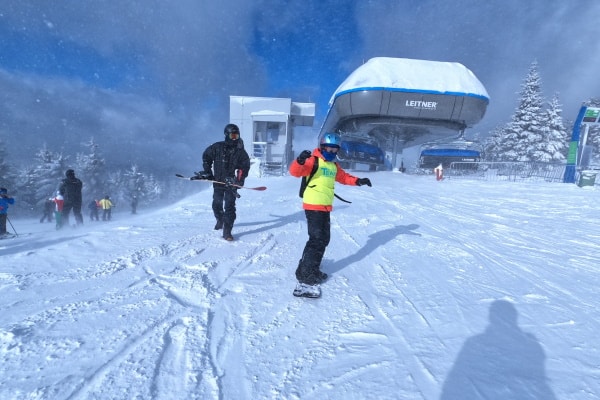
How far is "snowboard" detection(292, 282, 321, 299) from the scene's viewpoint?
3.09m

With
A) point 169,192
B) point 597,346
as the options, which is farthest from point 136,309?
point 169,192

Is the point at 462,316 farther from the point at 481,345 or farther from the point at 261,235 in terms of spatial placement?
the point at 261,235

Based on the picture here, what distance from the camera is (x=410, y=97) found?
87.9 feet

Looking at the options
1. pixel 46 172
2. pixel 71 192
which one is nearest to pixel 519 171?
pixel 71 192

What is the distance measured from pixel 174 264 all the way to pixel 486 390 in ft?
11.5

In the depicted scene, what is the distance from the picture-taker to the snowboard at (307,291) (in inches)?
122

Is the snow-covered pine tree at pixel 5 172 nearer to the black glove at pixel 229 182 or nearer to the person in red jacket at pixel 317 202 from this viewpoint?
the black glove at pixel 229 182

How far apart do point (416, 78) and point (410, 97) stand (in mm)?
2126

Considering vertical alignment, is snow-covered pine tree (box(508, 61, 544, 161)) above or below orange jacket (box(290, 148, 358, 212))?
above

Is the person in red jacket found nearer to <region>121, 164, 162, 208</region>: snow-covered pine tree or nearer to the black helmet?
the black helmet

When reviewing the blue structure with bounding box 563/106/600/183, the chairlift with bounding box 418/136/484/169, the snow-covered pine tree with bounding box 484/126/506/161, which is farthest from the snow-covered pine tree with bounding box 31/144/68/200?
the snow-covered pine tree with bounding box 484/126/506/161

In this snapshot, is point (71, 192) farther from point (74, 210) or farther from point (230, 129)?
point (230, 129)

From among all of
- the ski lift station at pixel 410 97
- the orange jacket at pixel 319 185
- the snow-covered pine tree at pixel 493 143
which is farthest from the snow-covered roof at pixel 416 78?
the orange jacket at pixel 319 185

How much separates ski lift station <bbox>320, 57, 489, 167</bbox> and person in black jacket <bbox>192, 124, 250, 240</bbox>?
23.6m
